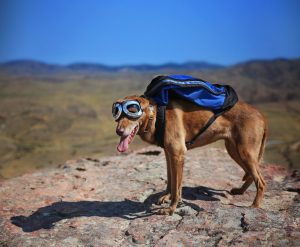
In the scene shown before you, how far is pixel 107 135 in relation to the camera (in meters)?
94.0

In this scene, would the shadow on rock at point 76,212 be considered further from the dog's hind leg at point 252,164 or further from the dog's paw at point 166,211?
the dog's hind leg at point 252,164

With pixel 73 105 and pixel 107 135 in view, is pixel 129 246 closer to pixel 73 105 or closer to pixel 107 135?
pixel 107 135

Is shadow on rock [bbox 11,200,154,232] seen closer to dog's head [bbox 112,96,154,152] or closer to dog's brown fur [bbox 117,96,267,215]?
dog's brown fur [bbox 117,96,267,215]

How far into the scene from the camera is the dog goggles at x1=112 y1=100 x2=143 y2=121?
6953mm

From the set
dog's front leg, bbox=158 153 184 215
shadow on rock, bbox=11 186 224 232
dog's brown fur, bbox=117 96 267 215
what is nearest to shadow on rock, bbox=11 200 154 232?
shadow on rock, bbox=11 186 224 232

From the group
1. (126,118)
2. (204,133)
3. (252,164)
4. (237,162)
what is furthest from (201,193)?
(126,118)

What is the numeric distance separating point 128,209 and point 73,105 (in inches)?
4664

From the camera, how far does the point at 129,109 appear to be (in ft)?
23.0

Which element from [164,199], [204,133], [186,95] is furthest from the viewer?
[164,199]

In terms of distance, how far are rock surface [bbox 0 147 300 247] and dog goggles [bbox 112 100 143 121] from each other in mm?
2089

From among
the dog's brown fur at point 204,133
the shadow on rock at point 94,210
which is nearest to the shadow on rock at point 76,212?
the shadow on rock at point 94,210

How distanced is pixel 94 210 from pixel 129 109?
2.54 m

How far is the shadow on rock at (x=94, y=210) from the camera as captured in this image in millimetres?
7637

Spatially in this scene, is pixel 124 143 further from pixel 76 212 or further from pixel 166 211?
pixel 76 212
